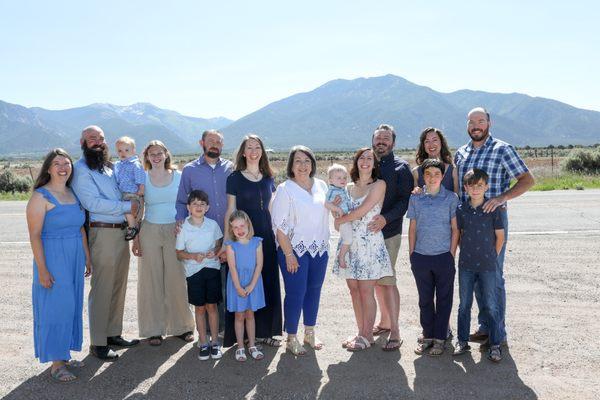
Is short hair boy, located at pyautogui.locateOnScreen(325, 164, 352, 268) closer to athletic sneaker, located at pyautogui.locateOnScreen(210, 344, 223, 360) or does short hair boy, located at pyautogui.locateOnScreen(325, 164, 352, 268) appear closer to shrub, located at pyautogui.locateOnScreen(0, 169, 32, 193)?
athletic sneaker, located at pyautogui.locateOnScreen(210, 344, 223, 360)

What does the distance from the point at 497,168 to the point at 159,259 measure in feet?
10.8

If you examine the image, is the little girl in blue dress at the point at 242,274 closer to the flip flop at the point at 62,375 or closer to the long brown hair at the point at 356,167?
the long brown hair at the point at 356,167

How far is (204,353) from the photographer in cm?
467

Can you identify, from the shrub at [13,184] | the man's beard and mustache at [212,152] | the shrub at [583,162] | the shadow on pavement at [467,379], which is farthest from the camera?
the shrub at [583,162]

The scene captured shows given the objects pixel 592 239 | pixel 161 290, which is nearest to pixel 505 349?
pixel 161 290

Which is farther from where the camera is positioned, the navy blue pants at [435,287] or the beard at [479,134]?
the beard at [479,134]

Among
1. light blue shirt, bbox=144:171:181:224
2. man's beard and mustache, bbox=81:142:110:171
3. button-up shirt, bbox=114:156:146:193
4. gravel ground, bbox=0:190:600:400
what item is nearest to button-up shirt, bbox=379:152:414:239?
gravel ground, bbox=0:190:600:400

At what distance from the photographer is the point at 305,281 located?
477 centimetres

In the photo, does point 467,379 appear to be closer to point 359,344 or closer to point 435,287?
point 435,287

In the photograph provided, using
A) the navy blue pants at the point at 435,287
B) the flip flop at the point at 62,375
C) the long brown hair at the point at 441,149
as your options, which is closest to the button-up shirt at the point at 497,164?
the long brown hair at the point at 441,149

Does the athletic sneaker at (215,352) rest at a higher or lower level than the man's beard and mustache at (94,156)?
lower

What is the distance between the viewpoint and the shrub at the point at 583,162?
2462 centimetres

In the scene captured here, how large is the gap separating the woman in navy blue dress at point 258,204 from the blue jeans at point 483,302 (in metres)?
1.69

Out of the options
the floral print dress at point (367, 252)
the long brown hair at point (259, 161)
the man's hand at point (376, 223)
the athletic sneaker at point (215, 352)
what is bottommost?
the athletic sneaker at point (215, 352)
